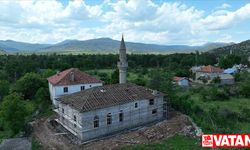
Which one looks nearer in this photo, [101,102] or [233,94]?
[101,102]

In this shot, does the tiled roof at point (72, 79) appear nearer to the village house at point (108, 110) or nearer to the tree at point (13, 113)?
the village house at point (108, 110)

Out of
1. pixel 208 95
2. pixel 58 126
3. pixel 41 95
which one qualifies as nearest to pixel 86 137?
pixel 58 126

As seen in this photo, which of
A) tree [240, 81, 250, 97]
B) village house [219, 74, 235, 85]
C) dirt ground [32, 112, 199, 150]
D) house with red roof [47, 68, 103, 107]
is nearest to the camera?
dirt ground [32, 112, 199, 150]

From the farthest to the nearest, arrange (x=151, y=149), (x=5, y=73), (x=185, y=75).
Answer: (x=185, y=75) < (x=5, y=73) < (x=151, y=149)

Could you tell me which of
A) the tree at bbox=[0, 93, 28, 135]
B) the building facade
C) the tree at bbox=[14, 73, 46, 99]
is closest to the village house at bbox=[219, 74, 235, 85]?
the building facade

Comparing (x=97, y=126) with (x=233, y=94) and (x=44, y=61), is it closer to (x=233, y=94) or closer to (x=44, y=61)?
(x=233, y=94)

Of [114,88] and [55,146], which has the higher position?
[114,88]

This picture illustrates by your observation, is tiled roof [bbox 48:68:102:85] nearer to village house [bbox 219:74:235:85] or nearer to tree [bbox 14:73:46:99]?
tree [bbox 14:73:46:99]
